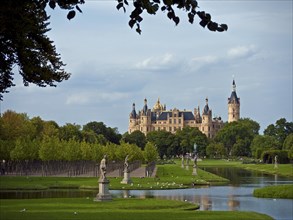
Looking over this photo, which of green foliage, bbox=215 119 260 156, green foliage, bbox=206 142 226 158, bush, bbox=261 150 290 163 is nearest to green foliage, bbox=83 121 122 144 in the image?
green foliage, bbox=206 142 226 158

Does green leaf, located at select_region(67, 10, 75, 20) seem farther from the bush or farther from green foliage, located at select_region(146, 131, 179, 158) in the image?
green foliage, located at select_region(146, 131, 179, 158)

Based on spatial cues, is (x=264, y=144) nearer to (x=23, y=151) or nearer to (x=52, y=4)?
(x=23, y=151)

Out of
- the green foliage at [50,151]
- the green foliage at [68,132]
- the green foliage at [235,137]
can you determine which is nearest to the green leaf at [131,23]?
the green foliage at [50,151]

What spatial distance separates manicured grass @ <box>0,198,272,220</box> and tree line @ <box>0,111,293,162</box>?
1209 inches

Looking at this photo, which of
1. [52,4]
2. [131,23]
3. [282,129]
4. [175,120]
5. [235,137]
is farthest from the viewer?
[175,120]

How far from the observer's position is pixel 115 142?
449 ft

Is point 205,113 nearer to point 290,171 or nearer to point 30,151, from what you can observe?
point 290,171

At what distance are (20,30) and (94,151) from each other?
48865mm

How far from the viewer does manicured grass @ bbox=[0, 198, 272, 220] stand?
68.7 ft

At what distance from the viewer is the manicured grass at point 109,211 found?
2093 cm

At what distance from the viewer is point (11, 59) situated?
16.6 meters

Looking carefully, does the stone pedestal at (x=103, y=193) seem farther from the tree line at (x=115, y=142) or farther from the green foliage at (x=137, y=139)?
the green foliage at (x=137, y=139)

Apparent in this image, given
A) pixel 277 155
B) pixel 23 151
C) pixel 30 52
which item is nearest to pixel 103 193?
pixel 30 52

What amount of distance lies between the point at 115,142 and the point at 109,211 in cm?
11377
